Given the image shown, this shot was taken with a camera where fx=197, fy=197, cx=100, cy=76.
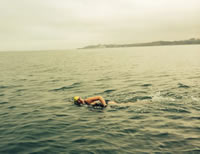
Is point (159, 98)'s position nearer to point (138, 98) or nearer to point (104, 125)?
point (138, 98)

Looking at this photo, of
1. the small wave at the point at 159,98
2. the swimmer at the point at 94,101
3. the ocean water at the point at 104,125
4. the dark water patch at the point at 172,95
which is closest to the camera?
the ocean water at the point at 104,125

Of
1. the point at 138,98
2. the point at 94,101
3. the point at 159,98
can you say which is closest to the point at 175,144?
the point at 94,101

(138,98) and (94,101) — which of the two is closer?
(94,101)

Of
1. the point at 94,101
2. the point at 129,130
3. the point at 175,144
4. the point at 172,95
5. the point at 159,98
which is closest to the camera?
the point at 175,144

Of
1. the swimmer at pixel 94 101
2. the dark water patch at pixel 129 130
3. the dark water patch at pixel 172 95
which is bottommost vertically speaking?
the dark water patch at pixel 172 95

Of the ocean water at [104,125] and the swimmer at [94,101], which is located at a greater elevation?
the swimmer at [94,101]

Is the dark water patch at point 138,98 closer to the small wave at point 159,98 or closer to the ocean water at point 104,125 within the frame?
the ocean water at point 104,125

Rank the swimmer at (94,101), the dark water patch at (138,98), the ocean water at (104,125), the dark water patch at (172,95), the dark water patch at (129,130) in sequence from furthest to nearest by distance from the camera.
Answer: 1. the dark water patch at (172,95)
2. the dark water patch at (138,98)
3. the swimmer at (94,101)
4. the dark water patch at (129,130)
5. the ocean water at (104,125)

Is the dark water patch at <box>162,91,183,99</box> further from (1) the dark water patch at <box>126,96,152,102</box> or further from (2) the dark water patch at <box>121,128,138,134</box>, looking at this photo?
(2) the dark water patch at <box>121,128,138,134</box>

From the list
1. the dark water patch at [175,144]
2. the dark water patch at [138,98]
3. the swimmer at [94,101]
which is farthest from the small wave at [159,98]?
the dark water patch at [175,144]

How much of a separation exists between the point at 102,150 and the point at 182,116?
19.8ft

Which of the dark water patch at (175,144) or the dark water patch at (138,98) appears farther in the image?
the dark water patch at (138,98)

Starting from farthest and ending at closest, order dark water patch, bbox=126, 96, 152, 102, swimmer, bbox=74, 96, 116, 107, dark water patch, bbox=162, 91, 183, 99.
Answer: dark water patch, bbox=162, 91, 183, 99 → dark water patch, bbox=126, 96, 152, 102 → swimmer, bbox=74, 96, 116, 107

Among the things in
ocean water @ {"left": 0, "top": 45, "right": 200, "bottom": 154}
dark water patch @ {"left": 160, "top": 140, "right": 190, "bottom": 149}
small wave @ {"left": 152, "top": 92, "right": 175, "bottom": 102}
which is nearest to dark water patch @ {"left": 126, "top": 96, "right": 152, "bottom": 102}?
ocean water @ {"left": 0, "top": 45, "right": 200, "bottom": 154}
